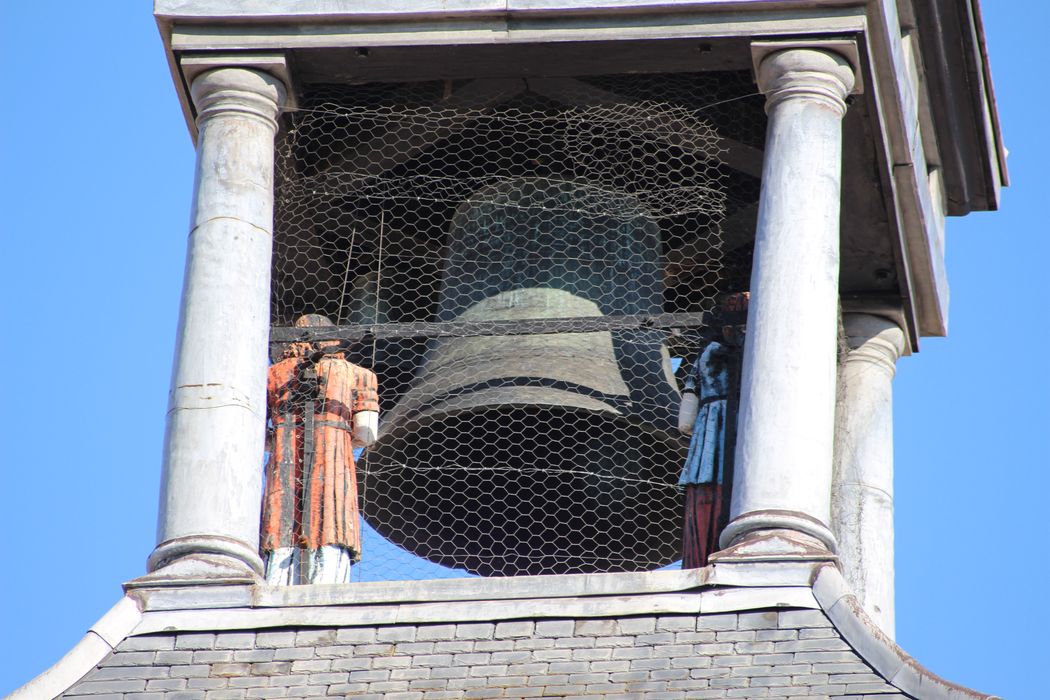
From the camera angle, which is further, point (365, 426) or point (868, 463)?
point (868, 463)

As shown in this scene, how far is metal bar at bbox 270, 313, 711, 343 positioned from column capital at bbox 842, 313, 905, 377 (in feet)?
9.04

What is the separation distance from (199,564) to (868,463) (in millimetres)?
6218

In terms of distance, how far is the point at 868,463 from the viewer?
2709cm

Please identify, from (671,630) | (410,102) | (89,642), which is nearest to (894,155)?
(410,102)

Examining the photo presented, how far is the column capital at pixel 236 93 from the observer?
24828mm

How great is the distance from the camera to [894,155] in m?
25.9

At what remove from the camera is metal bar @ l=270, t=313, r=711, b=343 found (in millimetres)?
24875

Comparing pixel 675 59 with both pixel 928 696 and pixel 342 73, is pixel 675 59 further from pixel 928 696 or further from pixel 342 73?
pixel 928 696

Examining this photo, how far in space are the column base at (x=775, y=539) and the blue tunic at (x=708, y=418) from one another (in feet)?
4.84

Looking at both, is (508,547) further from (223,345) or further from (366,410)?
(223,345)

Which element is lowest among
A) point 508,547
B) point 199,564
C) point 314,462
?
point 199,564

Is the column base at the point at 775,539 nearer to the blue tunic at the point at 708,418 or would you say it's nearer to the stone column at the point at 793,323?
the stone column at the point at 793,323

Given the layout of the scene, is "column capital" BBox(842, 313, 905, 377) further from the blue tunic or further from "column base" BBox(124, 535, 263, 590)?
"column base" BBox(124, 535, 263, 590)

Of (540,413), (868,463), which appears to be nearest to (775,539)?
(540,413)
